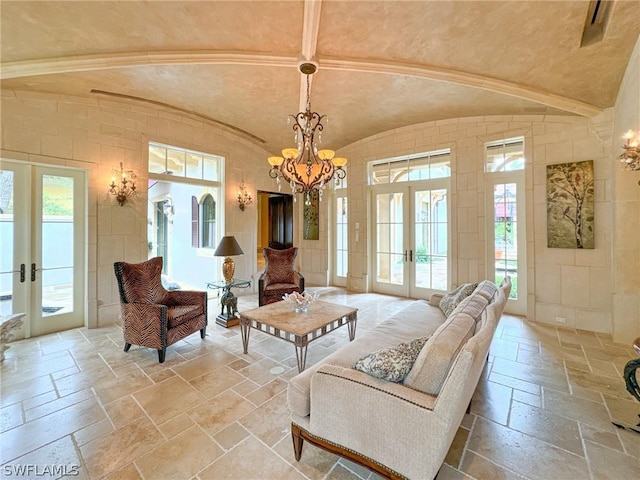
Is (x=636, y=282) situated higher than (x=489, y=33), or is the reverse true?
(x=489, y=33)

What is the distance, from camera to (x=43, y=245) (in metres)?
3.70

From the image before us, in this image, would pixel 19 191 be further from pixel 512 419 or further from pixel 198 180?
pixel 512 419

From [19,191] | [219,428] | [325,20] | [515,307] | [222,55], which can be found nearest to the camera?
[219,428]

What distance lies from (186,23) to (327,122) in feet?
9.42

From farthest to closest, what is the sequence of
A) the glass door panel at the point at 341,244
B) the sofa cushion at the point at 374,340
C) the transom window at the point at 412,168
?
the glass door panel at the point at 341,244 < the transom window at the point at 412,168 < the sofa cushion at the point at 374,340

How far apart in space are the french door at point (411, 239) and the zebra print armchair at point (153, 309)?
3762mm

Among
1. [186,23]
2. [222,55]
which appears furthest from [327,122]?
[186,23]

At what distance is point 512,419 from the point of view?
2.07 m

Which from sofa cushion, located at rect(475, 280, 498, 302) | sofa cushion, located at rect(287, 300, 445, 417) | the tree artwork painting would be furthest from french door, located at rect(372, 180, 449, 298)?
sofa cushion, located at rect(475, 280, 498, 302)

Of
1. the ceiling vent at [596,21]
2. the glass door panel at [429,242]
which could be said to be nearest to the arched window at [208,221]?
the glass door panel at [429,242]

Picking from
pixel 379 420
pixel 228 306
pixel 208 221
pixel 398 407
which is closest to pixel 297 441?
pixel 379 420

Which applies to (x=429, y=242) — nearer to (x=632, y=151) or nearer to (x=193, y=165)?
(x=632, y=151)

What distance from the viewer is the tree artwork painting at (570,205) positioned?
3.79m

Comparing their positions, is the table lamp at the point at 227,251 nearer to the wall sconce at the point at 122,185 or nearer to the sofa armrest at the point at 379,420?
the wall sconce at the point at 122,185
